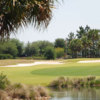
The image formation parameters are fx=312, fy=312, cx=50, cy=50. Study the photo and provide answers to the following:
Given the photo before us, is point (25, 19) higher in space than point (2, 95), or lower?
higher

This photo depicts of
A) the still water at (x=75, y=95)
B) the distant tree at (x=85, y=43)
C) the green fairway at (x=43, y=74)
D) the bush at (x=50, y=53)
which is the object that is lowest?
the still water at (x=75, y=95)

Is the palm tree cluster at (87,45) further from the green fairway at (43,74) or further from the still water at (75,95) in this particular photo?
the still water at (75,95)

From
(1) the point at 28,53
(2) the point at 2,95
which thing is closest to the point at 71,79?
(2) the point at 2,95

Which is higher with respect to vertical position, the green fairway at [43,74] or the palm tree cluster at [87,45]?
the palm tree cluster at [87,45]

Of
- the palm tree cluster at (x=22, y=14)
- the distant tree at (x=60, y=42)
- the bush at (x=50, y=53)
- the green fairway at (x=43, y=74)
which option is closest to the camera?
the palm tree cluster at (x=22, y=14)

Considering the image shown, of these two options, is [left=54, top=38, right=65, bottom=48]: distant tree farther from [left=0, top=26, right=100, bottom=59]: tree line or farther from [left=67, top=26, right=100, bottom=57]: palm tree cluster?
[left=67, top=26, right=100, bottom=57]: palm tree cluster

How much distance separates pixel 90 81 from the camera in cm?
2539

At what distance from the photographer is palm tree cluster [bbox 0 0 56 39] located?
986cm

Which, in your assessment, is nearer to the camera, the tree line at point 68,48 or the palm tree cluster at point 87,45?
the tree line at point 68,48

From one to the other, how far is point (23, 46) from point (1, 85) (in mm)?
107610

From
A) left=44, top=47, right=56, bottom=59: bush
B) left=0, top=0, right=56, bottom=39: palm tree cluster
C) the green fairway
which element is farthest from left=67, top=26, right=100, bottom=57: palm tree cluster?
left=0, top=0, right=56, bottom=39: palm tree cluster

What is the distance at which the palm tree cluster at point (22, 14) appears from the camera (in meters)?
9.86

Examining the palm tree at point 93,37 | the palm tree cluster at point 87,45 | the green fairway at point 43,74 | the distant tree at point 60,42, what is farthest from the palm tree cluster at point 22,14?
the distant tree at point 60,42

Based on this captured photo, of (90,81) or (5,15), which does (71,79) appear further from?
(5,15)
